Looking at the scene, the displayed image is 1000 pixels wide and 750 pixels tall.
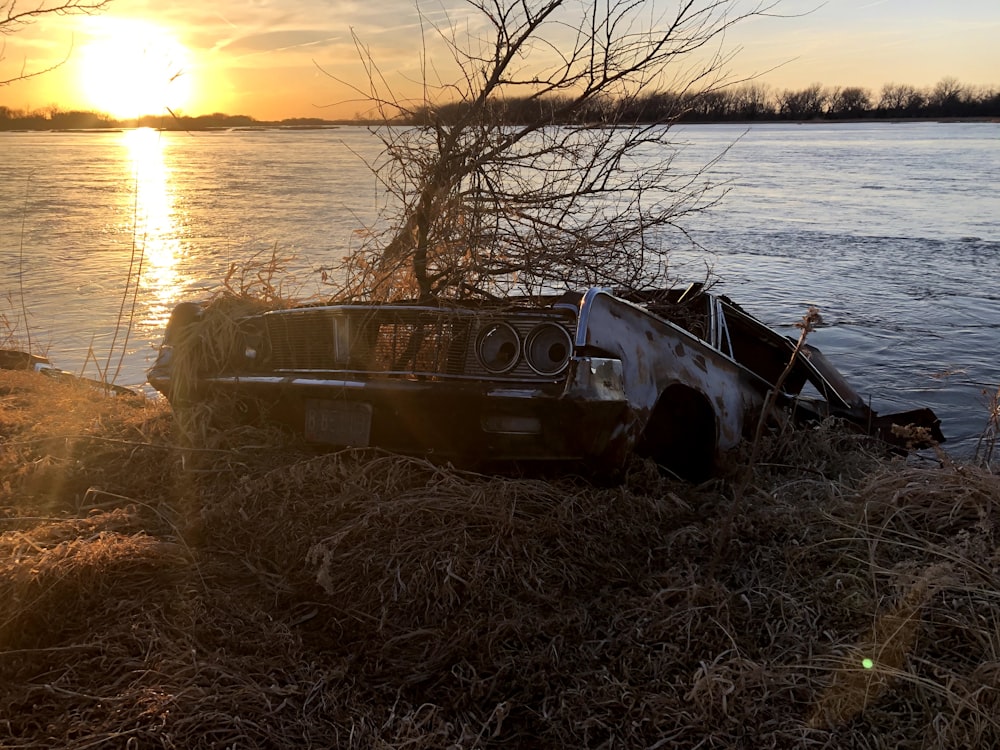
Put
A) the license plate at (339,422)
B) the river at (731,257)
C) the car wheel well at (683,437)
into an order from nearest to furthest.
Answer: the license plate at (339,422) < the car wheel well at (683,437) < the river at (731,257)

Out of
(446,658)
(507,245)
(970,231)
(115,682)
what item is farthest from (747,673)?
(970,231)

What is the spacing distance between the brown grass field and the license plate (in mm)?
152

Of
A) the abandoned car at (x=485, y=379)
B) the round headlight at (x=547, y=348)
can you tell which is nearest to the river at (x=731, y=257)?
the abandoned car at (x=485, y=379)

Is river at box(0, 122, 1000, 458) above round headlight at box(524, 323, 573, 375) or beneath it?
beneath

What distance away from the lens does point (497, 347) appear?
359 centimetres

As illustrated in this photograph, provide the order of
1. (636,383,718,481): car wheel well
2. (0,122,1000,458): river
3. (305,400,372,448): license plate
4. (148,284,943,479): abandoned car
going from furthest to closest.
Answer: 1. (0,122,1000,458): river
2. (636,383,718,481): car wheel well
3. (305,400,372,448): license plate
4. (148,284,943,479): abandoned car

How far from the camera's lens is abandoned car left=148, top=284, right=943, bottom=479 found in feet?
11.3

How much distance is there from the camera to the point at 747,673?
245cm

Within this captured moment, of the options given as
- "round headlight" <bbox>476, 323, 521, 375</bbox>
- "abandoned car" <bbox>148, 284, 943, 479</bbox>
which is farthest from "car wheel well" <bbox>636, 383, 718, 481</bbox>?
"round headlight" <bbox>476, 323, 521, 375</bbox>

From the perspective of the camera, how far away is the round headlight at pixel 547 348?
3.47 m

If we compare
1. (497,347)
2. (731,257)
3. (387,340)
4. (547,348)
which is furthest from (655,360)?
(731,257)

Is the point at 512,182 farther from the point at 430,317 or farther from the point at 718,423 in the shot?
the point at 718,423

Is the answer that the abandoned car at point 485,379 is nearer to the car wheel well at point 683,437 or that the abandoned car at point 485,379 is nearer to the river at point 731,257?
the car wheel well at point 683,437

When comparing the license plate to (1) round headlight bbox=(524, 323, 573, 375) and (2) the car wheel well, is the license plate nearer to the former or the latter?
(1) round headlight bbox=(524, 323, 573, 375)
